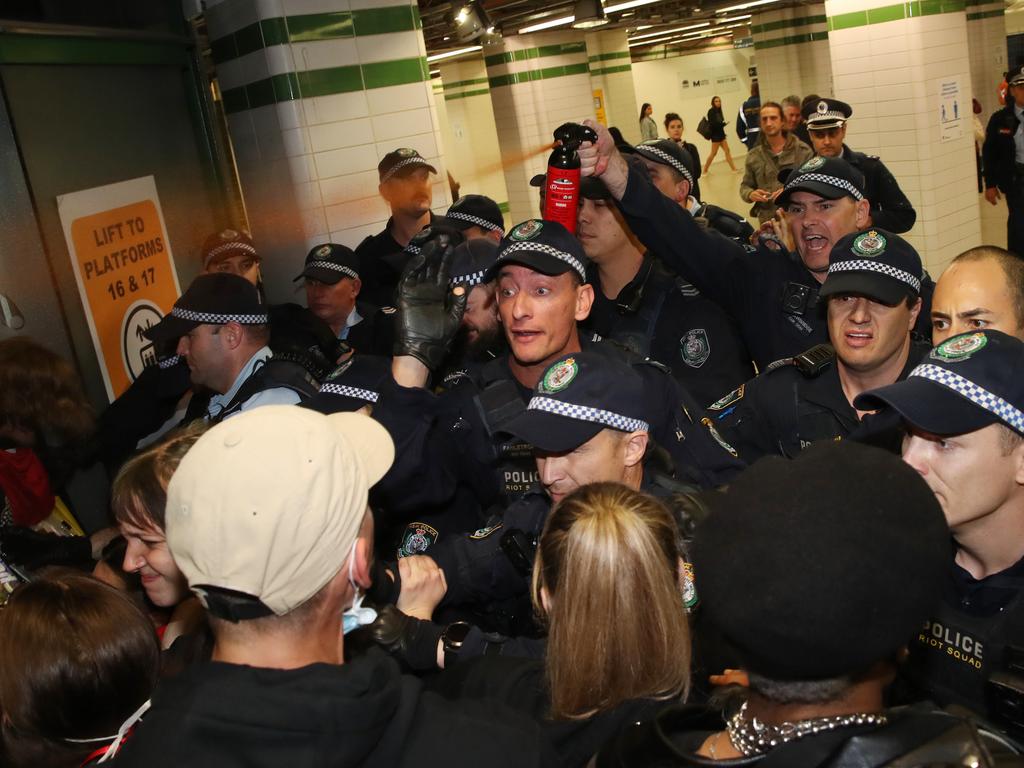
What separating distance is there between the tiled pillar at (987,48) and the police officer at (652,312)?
12317mm

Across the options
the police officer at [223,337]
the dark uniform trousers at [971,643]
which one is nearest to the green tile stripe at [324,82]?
the police officer at [223,337]

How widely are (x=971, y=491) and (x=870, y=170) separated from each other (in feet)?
15.2

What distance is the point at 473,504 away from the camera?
11.2 ft

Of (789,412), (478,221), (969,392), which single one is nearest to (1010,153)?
(478,221)

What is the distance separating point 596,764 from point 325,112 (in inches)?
212

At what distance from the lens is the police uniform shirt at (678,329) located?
402 centimetres

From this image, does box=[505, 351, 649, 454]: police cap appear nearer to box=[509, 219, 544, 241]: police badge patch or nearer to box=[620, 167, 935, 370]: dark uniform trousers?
box=[509, 219, 544, 241]: police badge patch

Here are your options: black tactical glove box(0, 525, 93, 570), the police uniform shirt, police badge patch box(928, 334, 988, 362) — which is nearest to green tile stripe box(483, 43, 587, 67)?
the police uniform shirt

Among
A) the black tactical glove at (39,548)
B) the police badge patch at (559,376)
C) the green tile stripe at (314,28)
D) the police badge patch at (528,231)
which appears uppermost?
the green tile stripe at (314,28)

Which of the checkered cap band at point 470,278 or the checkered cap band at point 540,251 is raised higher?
the checkered cap band at point 540,251

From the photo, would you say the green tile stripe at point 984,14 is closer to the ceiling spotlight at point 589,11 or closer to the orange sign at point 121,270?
the ceiling spotlight at point 589,11

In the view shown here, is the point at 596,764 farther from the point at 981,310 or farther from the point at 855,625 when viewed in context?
the point at 981,310

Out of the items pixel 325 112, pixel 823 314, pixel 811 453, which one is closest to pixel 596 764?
pixel 811 453

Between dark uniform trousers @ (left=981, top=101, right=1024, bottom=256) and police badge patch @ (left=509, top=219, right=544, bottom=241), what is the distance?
19.4 feet
